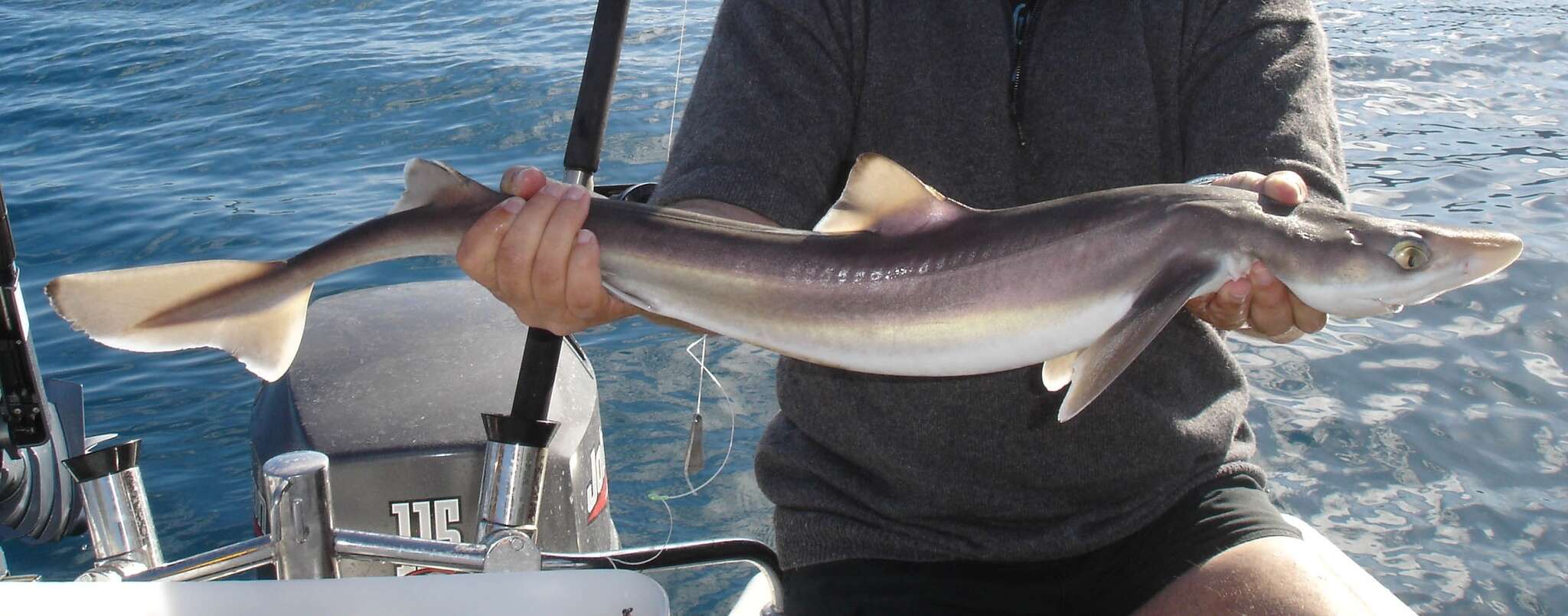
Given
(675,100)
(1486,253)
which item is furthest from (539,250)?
(675,100)

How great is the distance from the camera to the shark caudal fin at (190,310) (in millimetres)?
2035

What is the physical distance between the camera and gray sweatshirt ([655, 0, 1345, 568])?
2400mm

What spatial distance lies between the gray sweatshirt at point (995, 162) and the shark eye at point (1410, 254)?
1.21ft

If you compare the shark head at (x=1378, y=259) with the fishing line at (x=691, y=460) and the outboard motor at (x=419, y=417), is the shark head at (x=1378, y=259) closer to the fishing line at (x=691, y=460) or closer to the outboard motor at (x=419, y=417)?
the fishing line at (x=691, y=460)

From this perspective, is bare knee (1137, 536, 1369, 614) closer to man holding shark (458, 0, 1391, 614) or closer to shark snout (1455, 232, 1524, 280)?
man holding shark (458, 0, 1391, 614)

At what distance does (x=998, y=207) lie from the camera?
259 centimetres

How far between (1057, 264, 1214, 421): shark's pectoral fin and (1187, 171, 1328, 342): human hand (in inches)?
5.2

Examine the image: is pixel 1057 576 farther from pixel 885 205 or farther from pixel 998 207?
pixel 885 205

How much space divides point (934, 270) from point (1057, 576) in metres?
0.82

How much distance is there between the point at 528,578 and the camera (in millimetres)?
2168

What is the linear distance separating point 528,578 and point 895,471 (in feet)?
2.55

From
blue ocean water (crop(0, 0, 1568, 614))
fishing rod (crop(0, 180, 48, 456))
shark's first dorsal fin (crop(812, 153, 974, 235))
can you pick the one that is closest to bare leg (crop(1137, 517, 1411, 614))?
shark's first dorsal fin (crop(812, 153, 974, 235))

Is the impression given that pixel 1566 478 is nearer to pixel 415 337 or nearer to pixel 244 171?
pixel 415 337

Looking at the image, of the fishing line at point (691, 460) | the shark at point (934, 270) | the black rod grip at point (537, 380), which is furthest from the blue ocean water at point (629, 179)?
the shark at point (934, 270)
